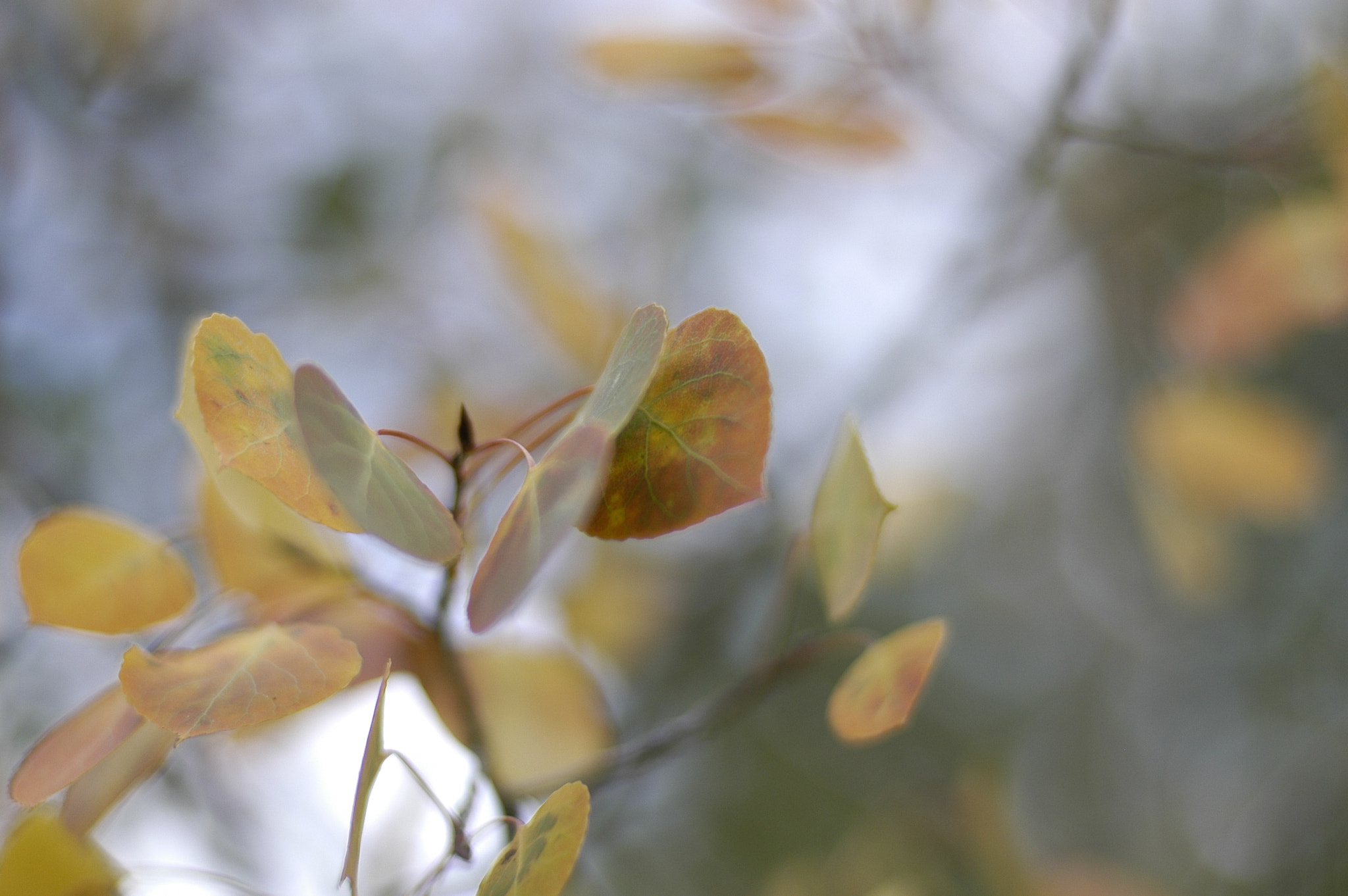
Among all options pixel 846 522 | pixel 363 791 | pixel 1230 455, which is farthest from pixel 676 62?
pixel 1230 455

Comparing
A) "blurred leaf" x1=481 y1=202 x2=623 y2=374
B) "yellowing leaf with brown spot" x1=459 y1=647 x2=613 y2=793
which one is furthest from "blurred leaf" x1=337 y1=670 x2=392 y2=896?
"blurred leaf" x1=481 y1=202 x2=623 y2=374

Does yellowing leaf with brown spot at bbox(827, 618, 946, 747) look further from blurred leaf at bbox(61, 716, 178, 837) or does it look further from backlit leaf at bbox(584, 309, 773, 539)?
blurred leaf at bbox(61, 716, 178, 837)

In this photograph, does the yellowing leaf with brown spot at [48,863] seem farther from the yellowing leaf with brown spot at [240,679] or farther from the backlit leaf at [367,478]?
the backlit leaf at [367,478]

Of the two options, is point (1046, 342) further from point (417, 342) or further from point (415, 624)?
point (415, 624)

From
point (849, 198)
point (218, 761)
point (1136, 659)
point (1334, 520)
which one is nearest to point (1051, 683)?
point (1136, 659)

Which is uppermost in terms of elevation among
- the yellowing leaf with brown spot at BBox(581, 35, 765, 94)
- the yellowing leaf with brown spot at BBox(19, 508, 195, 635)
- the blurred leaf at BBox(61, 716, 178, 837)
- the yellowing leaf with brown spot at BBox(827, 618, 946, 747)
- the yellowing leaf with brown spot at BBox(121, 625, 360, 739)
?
the yellowing leaf with brown spot at BBox(581, 35, 765, 94)

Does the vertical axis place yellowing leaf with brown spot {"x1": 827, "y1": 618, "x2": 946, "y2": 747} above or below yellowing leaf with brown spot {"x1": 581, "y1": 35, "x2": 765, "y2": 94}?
below

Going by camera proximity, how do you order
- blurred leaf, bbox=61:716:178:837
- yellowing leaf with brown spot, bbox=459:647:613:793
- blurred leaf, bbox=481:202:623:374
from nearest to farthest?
1. blurred leaf, bbox=61:716:178:837
2. yellowing leaf with brown spot, bbox=459:647:613:793
3. blurred leaf, bbox=481:202:623:374
